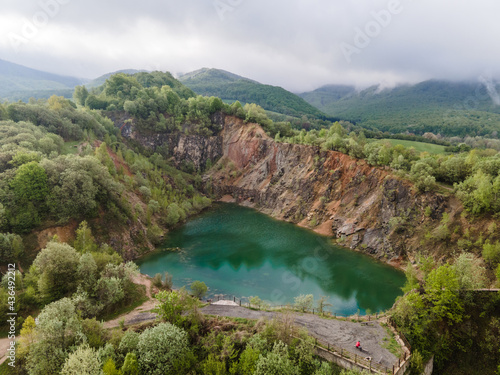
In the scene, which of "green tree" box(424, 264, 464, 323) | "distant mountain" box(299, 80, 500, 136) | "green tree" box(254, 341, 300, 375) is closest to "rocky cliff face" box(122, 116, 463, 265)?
"green tree" box(424, 264, 464, 323)

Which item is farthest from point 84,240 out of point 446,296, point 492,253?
point 492,253

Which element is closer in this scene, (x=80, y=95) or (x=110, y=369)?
(x=110, y=369)

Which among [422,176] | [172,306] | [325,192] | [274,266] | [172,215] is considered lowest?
[274,266]

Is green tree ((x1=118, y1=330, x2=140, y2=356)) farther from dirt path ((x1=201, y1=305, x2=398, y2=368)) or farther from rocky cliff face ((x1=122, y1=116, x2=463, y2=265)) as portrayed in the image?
rocky cliff face ((x1=122, y1=116, x2=463, y2=265))

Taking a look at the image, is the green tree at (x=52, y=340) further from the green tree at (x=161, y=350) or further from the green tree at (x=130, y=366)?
the green tree at (x=161, y=350)

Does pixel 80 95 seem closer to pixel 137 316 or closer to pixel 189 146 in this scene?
pixel 189 146

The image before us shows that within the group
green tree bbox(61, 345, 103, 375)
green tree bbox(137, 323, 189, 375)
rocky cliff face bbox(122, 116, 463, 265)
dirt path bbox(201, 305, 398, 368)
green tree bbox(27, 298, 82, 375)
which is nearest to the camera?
green tree bbox(61, 345, 103, 375)
